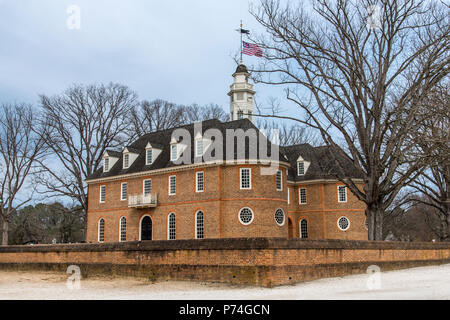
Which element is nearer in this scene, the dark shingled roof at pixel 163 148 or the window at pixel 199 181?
the window at pixel 199 181

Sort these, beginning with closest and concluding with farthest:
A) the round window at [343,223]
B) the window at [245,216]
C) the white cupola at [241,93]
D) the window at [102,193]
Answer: the window at [245,216] < the round window at [343,223] < the window at [102,193] < the white cupola at [241,93]

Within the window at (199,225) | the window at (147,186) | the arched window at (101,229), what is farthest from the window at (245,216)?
the arched window at (101,229)

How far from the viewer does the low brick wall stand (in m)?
15.3

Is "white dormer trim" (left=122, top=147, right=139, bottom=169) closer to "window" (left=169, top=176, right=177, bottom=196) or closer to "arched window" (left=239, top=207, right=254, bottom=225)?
"window" (left=169, top=176, right=177, bottom=196)

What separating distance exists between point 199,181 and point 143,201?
536 cm

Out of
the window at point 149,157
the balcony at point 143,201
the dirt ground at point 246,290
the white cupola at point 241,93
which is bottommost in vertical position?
the dirt ground at point 246,290

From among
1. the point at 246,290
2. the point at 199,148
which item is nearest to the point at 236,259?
the point at 246,290

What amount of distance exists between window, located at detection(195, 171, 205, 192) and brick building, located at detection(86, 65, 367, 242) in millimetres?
77

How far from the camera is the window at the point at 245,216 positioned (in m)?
31.7

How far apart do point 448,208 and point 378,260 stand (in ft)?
56.2

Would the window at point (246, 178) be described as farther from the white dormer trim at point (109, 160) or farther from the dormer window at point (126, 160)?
the white dormer trim at point (109, 160)

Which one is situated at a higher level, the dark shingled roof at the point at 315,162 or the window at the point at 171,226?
the dark shingled roof at the point at 315,162

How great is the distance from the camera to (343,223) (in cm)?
3959

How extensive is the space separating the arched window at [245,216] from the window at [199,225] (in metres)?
2.82
